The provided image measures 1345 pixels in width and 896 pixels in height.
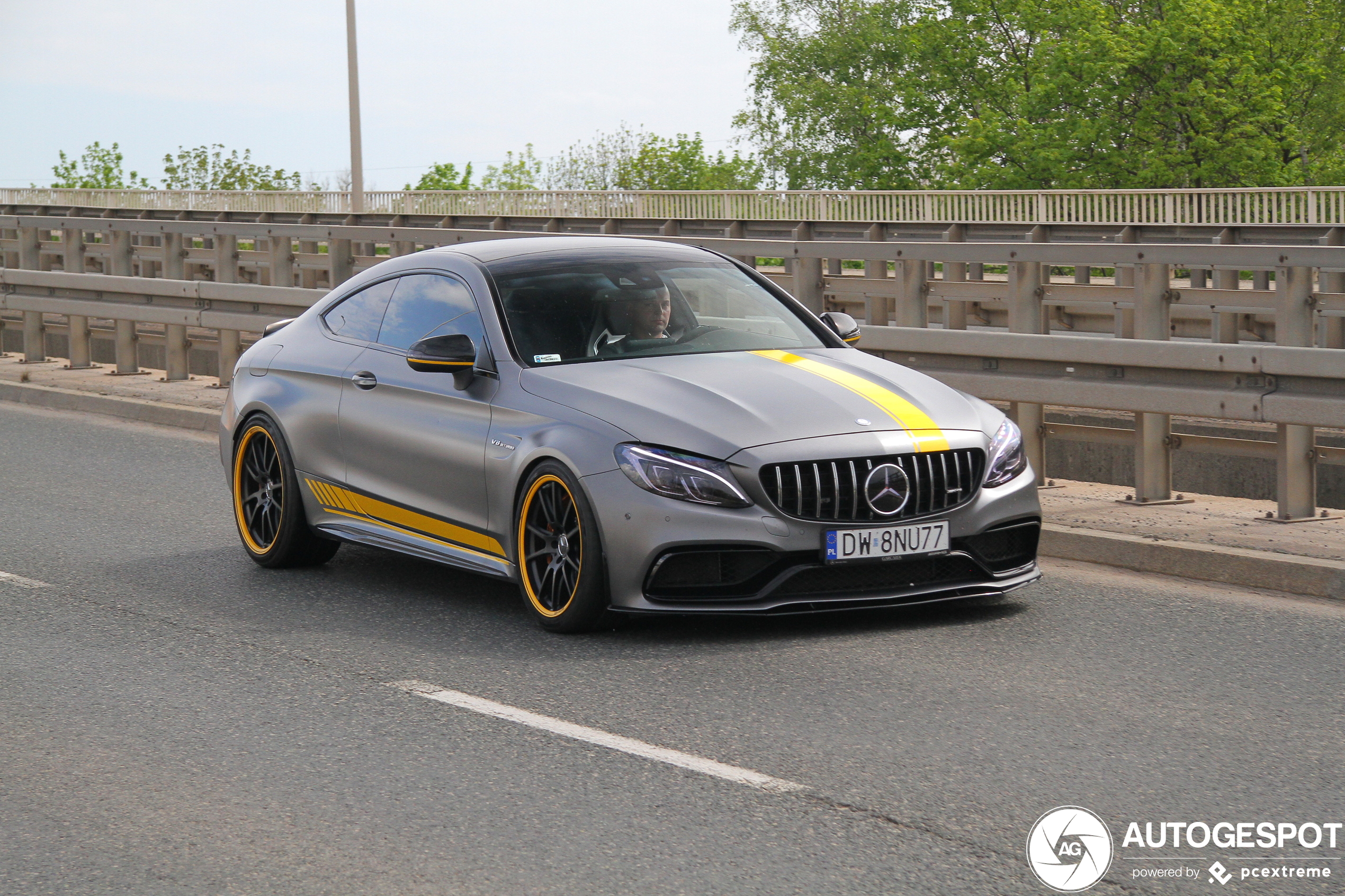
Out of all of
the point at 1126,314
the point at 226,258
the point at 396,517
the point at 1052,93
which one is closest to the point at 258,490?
the point at 396,517

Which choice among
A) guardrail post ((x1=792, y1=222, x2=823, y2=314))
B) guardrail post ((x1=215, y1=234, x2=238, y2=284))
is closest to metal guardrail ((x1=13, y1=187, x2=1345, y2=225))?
A: guardrail post ((x1=215, y1=234, x2=238, y2=284))

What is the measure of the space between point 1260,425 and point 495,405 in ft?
29.1

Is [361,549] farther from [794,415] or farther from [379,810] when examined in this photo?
[379,810]

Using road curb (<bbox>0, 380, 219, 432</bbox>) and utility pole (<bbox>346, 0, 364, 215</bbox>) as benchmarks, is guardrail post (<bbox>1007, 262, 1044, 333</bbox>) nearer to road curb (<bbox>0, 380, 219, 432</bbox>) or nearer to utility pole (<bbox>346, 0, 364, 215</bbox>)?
road curb (<bbox>0, 380, 219, 432</bbox>)

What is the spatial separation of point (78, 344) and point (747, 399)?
1250cm

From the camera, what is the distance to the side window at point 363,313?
27.3ft

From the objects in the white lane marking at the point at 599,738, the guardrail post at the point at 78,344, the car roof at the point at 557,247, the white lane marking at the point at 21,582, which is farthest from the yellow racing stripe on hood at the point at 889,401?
the guardrail post at the point at 78,344

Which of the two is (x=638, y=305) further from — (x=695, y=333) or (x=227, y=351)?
(x=227, y=351)

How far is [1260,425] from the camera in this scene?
14383 millimetres

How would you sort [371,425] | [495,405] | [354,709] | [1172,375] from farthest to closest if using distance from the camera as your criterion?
[1172,375] → [371,425] → [495,405] → [354,709]

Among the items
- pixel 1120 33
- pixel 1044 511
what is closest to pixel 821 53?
pixel 1120 33

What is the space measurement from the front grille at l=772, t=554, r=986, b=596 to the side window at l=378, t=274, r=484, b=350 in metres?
1.80

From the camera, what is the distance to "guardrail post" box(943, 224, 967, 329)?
1864 centimetres

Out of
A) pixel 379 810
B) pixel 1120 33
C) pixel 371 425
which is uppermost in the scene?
pixel 1120 33
